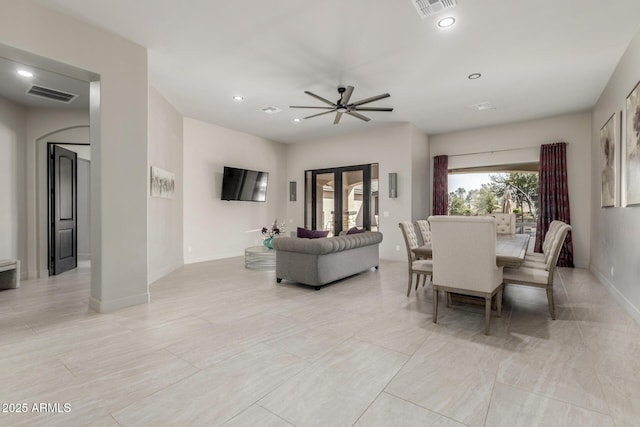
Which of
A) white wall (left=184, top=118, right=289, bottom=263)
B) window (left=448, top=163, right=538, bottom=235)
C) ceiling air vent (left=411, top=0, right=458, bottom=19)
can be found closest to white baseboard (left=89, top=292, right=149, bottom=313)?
white wall (left=184, top=118, right=289, bottom=263)

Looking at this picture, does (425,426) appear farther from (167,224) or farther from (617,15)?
(167,224)

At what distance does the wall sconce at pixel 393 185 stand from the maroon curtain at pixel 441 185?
124 cm

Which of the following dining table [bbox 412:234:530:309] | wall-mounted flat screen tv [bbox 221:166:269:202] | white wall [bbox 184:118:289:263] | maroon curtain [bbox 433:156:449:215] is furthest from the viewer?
maroon curtain [bbox 433:156:449:215]

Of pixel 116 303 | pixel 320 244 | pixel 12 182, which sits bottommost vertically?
pixel 116 303

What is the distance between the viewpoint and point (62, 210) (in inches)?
215

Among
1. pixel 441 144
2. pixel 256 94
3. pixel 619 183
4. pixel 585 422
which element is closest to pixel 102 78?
pixel 256 94

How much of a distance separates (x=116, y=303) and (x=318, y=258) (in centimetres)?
240

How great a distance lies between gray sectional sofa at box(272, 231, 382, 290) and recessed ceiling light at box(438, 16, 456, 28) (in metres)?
2.81

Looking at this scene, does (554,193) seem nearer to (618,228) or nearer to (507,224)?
(507,224)

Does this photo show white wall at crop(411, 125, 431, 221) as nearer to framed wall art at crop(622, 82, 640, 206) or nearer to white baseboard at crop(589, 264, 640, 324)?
white baseboard at crop(589, 264, 640, 324)

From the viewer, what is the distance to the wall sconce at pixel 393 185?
674cm

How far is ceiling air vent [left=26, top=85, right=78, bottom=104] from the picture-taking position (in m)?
4.26

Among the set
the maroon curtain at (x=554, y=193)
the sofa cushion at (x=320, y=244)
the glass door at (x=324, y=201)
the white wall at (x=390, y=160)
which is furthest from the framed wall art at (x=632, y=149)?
the glass door at (x=324, y=201)

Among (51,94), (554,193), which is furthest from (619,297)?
(51,94)
